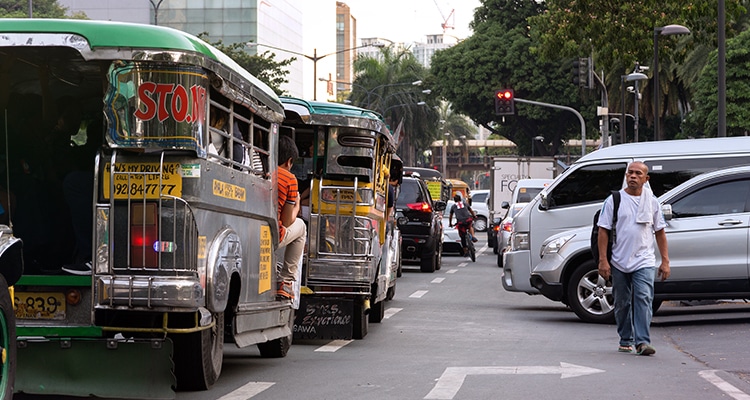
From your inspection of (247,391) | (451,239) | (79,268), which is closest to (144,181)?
(79,268)

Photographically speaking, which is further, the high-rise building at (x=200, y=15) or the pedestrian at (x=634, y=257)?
the high-rise building at (x=200, y=15)

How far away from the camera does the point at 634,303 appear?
1193cm

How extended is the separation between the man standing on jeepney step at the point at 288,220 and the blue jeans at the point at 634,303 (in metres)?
3.09

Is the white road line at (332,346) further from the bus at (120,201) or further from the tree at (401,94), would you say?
the tree at (401,94)

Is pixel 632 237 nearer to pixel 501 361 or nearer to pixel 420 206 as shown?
pixel 501 361

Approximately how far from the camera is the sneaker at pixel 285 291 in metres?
10.8

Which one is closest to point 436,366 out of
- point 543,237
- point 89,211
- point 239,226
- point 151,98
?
point 239,226

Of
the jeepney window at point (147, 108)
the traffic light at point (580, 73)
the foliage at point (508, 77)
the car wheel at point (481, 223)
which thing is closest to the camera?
the jeepney window at point (147, 108)

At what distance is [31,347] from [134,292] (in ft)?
2.75

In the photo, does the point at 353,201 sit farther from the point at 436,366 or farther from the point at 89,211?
the point at 89,211

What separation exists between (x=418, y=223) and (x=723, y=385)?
1671 centimetres

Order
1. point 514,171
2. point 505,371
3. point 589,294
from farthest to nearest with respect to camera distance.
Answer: point 514,171, point 589,294, point 505,371

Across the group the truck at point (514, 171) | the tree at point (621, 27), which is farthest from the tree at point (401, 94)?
the tree at point (621, 27)

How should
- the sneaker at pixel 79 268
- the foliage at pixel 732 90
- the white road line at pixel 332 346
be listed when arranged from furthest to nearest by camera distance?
the foliage at pixel 732 90
the white road line at pixel 332 346
the sneaker at pixel 79 268
